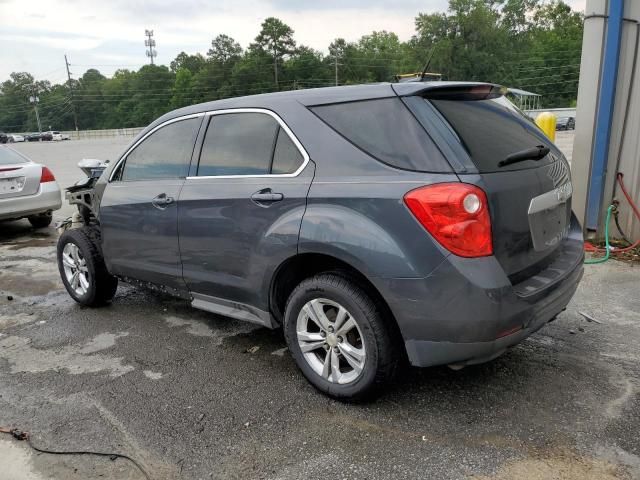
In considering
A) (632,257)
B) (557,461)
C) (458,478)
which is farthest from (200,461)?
(632,257)

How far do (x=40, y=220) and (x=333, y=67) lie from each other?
87.4m

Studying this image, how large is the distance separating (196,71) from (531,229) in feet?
366

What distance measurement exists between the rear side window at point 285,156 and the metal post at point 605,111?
13.9ft

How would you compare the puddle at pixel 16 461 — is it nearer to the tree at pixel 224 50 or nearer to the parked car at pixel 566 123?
the parked car at pixel 566 123

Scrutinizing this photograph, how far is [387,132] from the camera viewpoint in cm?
272

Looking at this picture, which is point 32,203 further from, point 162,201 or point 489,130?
point 489,130

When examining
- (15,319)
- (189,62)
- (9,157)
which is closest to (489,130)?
(15,319)

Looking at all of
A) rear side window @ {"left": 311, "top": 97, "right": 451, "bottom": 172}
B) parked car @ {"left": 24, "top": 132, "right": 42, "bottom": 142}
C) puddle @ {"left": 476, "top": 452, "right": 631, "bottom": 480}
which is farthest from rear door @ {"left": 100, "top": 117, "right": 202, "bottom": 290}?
parked car @ {"left": 24, "top": 132, "right": 42, "bottom": 142}

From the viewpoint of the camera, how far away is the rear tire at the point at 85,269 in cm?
462

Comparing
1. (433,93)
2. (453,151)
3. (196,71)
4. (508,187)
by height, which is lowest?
(508,187)

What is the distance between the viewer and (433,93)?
2732mm

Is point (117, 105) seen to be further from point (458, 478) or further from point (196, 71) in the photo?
point (458, 478)

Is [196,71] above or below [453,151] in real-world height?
above

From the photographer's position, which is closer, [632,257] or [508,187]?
[508,187]
